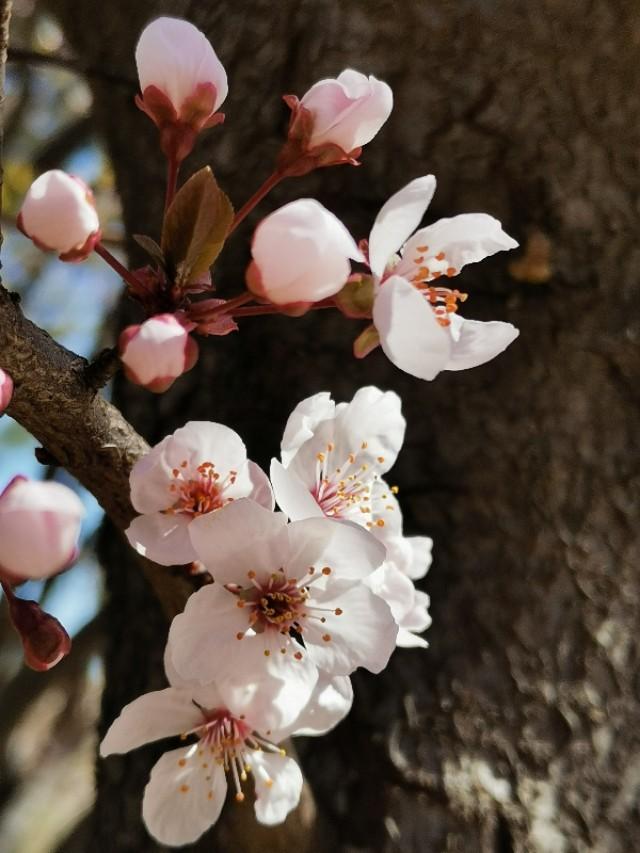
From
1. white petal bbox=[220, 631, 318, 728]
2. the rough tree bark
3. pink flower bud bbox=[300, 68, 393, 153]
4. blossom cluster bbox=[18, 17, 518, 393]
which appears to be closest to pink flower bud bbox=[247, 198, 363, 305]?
blossom cluster bbox=[18, 17, 518, 393]

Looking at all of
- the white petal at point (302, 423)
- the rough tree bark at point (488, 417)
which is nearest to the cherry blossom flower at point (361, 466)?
the white petal at point (302, 423)

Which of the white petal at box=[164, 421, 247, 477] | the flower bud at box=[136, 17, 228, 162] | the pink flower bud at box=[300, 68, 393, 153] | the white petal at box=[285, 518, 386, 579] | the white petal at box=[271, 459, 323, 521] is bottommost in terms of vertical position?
the white petal at box=[285, 518, 386, 579]

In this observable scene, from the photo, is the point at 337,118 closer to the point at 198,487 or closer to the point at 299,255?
the point at 299,255

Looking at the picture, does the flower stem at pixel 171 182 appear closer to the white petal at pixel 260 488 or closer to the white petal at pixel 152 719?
the white petal at pixel 260 488

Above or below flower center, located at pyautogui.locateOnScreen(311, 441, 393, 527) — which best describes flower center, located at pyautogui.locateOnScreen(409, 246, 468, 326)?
above

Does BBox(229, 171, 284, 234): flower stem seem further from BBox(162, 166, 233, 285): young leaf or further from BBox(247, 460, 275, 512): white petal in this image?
BBox(247, 460, 275, 512): white petal

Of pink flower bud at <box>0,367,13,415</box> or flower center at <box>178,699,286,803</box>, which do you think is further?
flower center at <box>178,699,286,803</box>
